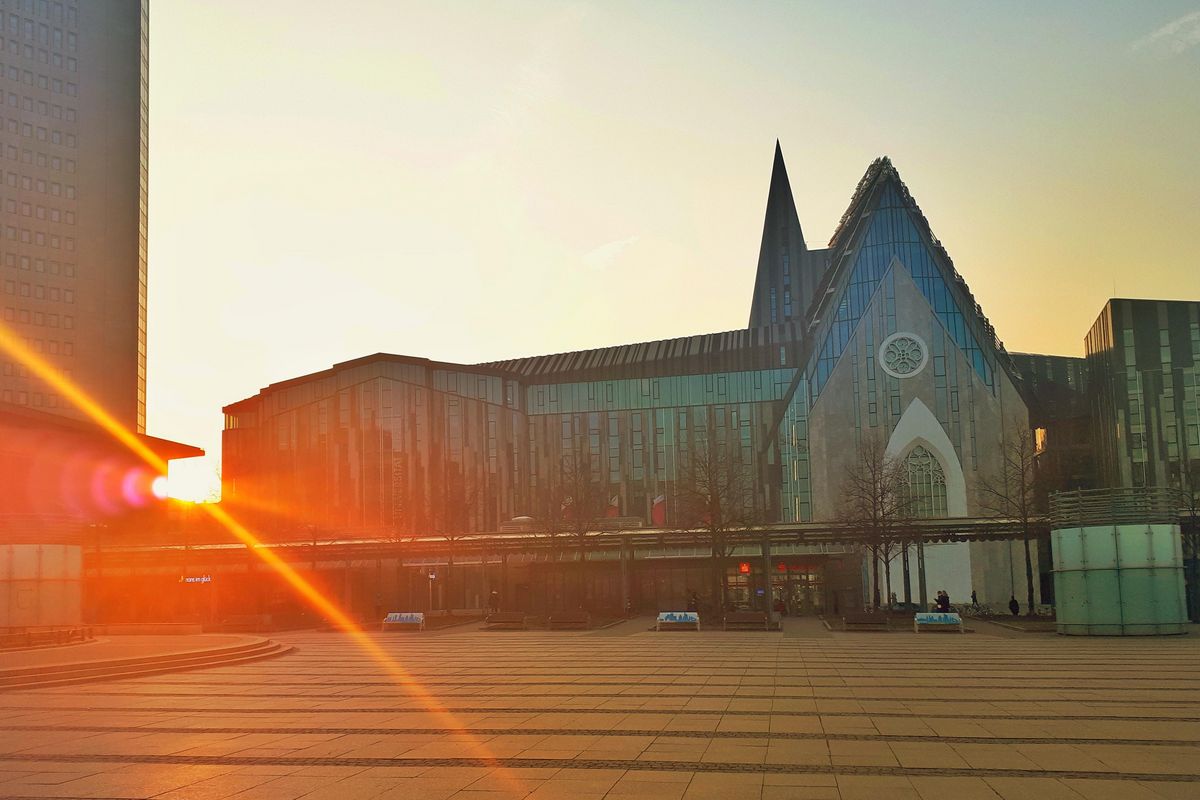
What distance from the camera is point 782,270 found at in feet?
534

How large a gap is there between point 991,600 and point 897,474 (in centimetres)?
1420

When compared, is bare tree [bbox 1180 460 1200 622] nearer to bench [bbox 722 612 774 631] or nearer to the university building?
bench [bbox 722 612 774 631]

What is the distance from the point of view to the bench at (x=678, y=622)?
161ft

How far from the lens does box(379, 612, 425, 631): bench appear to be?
176ft

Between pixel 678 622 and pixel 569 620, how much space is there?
18.6ft

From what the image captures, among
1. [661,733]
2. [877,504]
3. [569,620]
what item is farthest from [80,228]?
[661,733]

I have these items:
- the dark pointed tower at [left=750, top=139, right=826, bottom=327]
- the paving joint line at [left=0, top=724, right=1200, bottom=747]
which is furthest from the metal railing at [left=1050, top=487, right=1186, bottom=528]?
the dark pointed tower at [left=750, top=139, right=826, bottom=327]

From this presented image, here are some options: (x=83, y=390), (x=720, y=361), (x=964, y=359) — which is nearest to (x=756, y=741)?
(x=964, y=359)

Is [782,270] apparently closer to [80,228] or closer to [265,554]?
[80,228]

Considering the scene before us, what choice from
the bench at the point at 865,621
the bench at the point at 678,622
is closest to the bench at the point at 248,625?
the bench at the point at 678,622

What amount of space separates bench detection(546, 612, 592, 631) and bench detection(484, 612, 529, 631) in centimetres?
120

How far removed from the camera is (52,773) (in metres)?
15.9

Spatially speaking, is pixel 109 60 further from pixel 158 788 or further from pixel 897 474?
pixel 158 788

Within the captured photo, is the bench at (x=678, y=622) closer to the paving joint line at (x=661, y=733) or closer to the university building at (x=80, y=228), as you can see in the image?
the paving joint line at (x=661, y=733)
